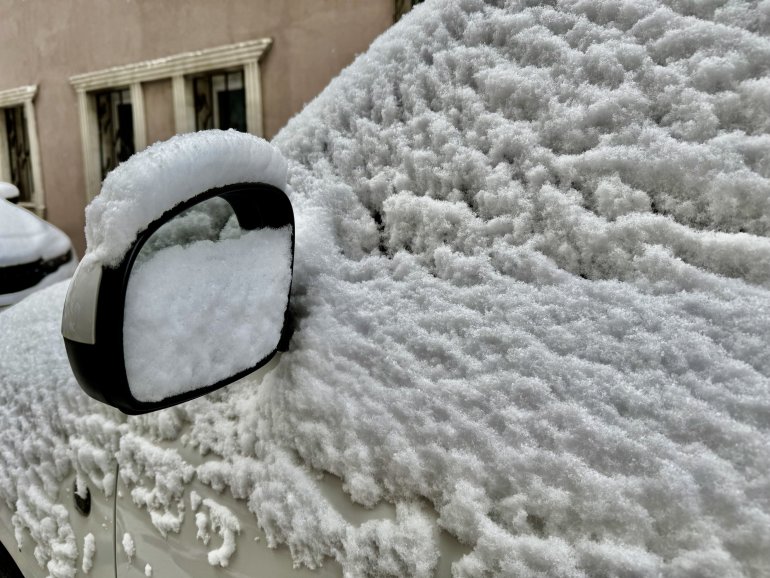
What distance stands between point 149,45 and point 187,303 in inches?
358

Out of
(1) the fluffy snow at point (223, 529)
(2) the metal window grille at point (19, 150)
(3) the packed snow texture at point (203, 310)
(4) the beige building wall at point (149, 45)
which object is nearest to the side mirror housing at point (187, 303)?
(3) the packed snow texture at point (203, 310)

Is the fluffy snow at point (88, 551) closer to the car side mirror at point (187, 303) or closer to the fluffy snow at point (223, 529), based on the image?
the fluffy snow at point (223, 529)

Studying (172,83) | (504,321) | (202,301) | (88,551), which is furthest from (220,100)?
(504,321)

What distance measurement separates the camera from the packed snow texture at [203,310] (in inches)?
35.6

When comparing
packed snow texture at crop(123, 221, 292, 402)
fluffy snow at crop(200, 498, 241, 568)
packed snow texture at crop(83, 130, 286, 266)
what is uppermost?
packed snow texture at crop(83, 130, 286, 266)

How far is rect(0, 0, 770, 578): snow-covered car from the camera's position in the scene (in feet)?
2.28

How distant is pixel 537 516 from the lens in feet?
2.40

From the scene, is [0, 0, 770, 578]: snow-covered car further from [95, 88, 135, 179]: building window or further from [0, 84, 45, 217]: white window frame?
[0, 84, 45, 217]: white window frame

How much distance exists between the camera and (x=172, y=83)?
8.54m

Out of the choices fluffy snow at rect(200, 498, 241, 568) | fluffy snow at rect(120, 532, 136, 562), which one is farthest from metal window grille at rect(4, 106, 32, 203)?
fluffy snow at rect(200, 498, 241, 568)

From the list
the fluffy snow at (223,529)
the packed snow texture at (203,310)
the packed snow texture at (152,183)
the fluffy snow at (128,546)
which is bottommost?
the fluffy snow at (128,546)

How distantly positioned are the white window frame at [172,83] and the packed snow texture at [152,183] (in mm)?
6011

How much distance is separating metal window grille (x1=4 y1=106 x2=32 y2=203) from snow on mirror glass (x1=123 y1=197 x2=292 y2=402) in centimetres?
1264

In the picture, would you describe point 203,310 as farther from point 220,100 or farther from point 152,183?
point 220,100
